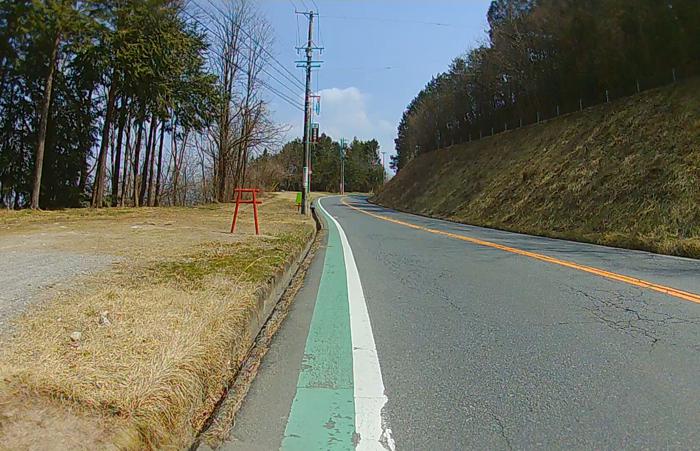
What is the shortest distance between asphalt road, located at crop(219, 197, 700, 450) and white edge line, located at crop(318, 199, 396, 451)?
4cm

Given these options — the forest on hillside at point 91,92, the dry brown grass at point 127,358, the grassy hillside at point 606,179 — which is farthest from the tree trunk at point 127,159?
the dry brown grass at point 127,358

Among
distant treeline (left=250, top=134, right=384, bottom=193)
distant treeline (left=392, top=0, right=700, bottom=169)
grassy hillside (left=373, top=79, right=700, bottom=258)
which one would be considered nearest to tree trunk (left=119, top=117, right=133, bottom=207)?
grassy hillside (left=373, top=79, right=700, bottom=258)

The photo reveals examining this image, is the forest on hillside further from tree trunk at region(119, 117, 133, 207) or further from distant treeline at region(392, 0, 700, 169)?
distant treeline at region(392, 0, 700, 169)

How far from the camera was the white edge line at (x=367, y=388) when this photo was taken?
300 centimetres

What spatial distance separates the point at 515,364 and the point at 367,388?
131 cm

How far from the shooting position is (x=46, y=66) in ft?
86.2

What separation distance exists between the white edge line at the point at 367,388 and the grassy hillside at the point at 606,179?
9.81m

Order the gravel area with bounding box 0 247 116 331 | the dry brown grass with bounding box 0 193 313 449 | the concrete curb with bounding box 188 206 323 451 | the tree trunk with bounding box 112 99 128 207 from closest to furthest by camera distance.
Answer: the dry brown grass with bounding box 0 193 313 449
the concrete curb with bounding box 188 206 323 451
the gravel area with bounding box 0 247 116 331
the tree trunk with bounding box 112 99 128 207

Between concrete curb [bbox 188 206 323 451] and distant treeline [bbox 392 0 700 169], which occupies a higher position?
distant treeline [bbox 392 0 700 169]

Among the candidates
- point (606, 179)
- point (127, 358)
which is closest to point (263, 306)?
point (127, 358)

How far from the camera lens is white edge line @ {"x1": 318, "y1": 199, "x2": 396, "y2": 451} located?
9.83 feet

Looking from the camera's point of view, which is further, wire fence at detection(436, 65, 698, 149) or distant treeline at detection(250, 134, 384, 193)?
distant treeline at detection(250, 134, 384, 193)

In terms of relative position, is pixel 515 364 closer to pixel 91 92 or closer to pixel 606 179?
pixel 606 179

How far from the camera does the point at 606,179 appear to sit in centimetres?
1873
